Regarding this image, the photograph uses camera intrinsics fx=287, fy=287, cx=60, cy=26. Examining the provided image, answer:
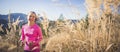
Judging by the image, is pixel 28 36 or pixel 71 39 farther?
pixel 71 39

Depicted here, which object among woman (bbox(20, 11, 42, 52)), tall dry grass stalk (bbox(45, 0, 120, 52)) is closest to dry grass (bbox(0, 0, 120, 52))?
tall dry grass stalk (bbox(45, 0, 120, 52))

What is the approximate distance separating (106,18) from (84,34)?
A: 1.13ft

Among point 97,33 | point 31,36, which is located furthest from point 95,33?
point 31,36

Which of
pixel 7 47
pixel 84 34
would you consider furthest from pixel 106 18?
pixel 7 47

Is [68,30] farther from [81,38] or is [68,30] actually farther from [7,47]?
[7,47]

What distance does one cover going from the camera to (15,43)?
17.0 ft

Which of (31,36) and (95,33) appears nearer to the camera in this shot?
(31,36)

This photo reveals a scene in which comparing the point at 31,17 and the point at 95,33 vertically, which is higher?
the point at 31,17

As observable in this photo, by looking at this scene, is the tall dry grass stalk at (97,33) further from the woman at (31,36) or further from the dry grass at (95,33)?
the woman at (31,36)

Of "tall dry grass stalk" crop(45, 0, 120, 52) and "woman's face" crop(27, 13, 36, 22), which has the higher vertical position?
"woman's face" crop(27, 13, 36, 22)

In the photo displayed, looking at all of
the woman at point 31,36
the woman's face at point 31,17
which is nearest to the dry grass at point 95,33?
the woman at point 31,36

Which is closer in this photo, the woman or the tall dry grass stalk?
the woman

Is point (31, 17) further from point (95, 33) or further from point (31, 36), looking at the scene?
point (95, 33)

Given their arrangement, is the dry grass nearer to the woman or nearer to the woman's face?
the woman
